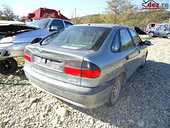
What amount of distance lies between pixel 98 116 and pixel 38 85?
1.19 meters

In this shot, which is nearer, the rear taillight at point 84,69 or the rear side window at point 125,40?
the rear taillight at point 84,69

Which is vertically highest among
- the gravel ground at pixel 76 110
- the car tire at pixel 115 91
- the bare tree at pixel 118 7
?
the bare tree at pixel 118 7

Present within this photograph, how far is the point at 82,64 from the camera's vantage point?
131 inches

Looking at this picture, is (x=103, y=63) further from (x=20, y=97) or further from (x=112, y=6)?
(x=112, y=6)

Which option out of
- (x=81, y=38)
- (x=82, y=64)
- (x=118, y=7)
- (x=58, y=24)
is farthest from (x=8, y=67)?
(x=118, y=7)

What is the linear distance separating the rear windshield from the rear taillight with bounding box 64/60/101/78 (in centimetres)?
50

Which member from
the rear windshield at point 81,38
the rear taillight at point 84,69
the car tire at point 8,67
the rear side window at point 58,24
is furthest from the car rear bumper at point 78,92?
the rear side window at point 58,24

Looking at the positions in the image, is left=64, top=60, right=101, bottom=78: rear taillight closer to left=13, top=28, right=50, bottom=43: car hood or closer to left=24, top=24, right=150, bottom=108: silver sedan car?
left=24, top=24, right=150, bottom=108: silver sedan car

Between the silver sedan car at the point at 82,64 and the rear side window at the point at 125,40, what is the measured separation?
24mm

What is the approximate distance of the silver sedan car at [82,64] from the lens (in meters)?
3.34

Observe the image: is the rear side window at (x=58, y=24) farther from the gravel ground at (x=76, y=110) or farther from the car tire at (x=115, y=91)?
the car tire at (x=115, y=91)

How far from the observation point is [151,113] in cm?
417

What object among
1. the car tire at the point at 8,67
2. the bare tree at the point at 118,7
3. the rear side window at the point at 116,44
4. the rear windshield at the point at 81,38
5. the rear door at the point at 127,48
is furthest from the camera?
the bare tree at the point at 118,7

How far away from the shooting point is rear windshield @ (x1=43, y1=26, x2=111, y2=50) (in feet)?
12.8
